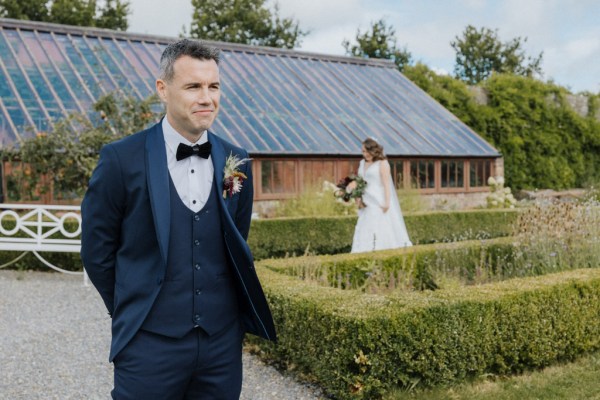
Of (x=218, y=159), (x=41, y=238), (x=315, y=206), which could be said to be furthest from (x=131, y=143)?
(x=315, y=206)

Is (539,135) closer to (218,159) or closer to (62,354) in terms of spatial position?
(62,354)

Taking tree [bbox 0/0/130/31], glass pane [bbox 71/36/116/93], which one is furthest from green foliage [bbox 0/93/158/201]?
tree [bbox 0/0/130/31]

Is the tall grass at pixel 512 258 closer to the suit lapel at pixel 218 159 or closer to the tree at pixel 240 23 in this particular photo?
the suit lapel at pixel 218 159

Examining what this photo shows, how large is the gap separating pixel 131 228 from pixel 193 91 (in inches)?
20.3

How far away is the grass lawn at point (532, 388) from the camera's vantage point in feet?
13.9

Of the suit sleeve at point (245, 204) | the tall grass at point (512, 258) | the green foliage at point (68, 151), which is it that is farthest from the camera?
the green foliage at point (68, 151)

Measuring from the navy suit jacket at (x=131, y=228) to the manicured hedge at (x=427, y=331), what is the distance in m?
2.15

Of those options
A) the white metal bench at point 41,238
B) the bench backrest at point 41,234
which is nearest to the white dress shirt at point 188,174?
the white metal bench at point 41,238

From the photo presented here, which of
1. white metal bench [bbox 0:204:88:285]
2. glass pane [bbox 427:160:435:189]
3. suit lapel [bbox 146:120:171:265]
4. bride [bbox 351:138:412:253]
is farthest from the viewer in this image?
glass pane [bbox 427:160:435:189]

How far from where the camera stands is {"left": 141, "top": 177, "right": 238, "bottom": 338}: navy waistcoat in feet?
7.04

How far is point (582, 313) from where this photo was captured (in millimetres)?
5324

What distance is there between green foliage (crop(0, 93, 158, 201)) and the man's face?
8934 millimetres

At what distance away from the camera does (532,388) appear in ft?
14.6

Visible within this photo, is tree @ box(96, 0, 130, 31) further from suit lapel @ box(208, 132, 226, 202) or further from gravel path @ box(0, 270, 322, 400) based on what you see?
suit lapel @ box(208, 132, 226, 202)
